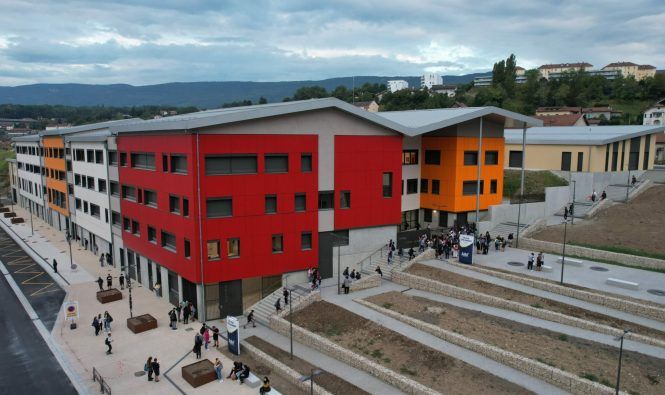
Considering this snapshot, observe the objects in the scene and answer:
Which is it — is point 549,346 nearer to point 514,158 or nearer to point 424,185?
point 424,185

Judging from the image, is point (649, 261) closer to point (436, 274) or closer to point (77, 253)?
point (436, 274)

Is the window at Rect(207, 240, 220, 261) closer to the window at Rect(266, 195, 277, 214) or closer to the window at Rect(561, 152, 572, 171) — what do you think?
the window at Rect(266, 195, 277, 214)

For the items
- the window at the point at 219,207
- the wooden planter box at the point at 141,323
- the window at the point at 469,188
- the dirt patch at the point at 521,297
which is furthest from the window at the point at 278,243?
the window at the point at 469,188

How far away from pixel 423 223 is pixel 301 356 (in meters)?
26.6

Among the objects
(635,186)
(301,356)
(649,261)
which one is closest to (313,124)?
(301,356)

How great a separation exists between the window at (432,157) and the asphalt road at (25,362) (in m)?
36.6

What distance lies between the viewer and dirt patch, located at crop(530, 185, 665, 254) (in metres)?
41.5

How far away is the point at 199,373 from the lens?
2530 cm

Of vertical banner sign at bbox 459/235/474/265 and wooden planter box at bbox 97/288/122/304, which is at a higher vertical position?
vertical banner sign at bbox 459/235/474/265

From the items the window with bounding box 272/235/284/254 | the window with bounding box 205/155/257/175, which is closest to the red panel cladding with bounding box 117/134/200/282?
the window with bounding box 205/155/257/175

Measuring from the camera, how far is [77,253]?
54281 millimetres

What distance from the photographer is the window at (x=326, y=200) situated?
125ft

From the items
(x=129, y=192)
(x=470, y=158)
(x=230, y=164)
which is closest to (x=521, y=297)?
(x=470, y=158)

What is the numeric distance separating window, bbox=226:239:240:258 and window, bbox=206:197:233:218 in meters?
1.96
